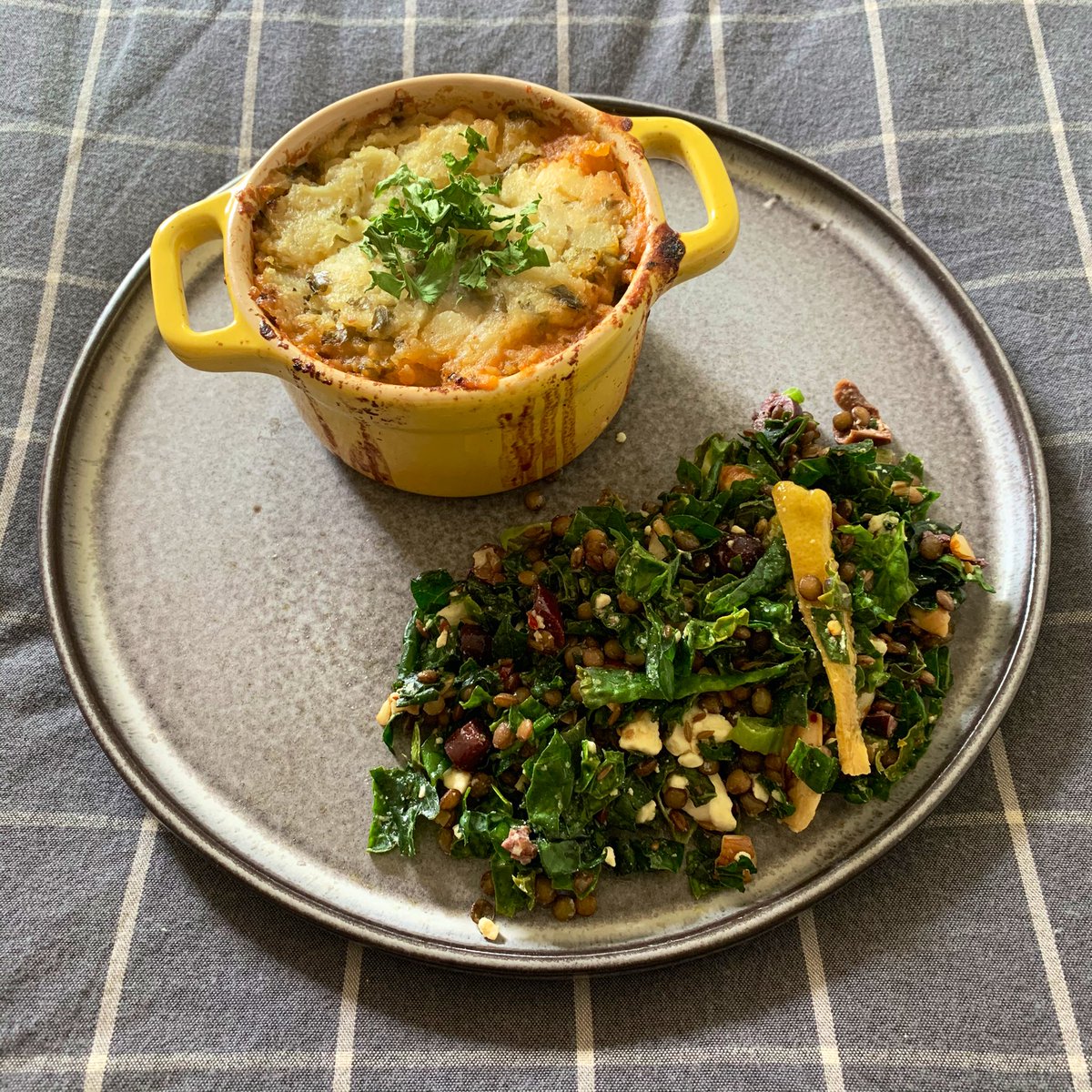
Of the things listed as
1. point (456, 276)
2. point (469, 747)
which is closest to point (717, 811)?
point (469, 747)

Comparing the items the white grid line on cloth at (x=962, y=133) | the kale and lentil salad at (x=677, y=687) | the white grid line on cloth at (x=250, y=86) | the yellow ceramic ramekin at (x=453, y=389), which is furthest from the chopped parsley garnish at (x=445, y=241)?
the white grid line on cloth at (x=962, y=133)

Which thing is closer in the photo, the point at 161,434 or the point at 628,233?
the point at 628,233

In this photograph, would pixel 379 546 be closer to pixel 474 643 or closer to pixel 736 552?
pixel 474 643

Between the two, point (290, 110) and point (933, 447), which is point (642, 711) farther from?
point (290, 110)

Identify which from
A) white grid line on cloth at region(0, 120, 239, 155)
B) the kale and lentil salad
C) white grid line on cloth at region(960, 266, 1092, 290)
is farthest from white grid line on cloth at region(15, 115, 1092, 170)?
the kale and lentil salad

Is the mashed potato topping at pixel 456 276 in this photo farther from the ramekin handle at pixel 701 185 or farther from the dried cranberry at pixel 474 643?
the dried cranberry at pixel 474 643

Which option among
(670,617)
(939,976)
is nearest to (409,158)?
(670,617)
